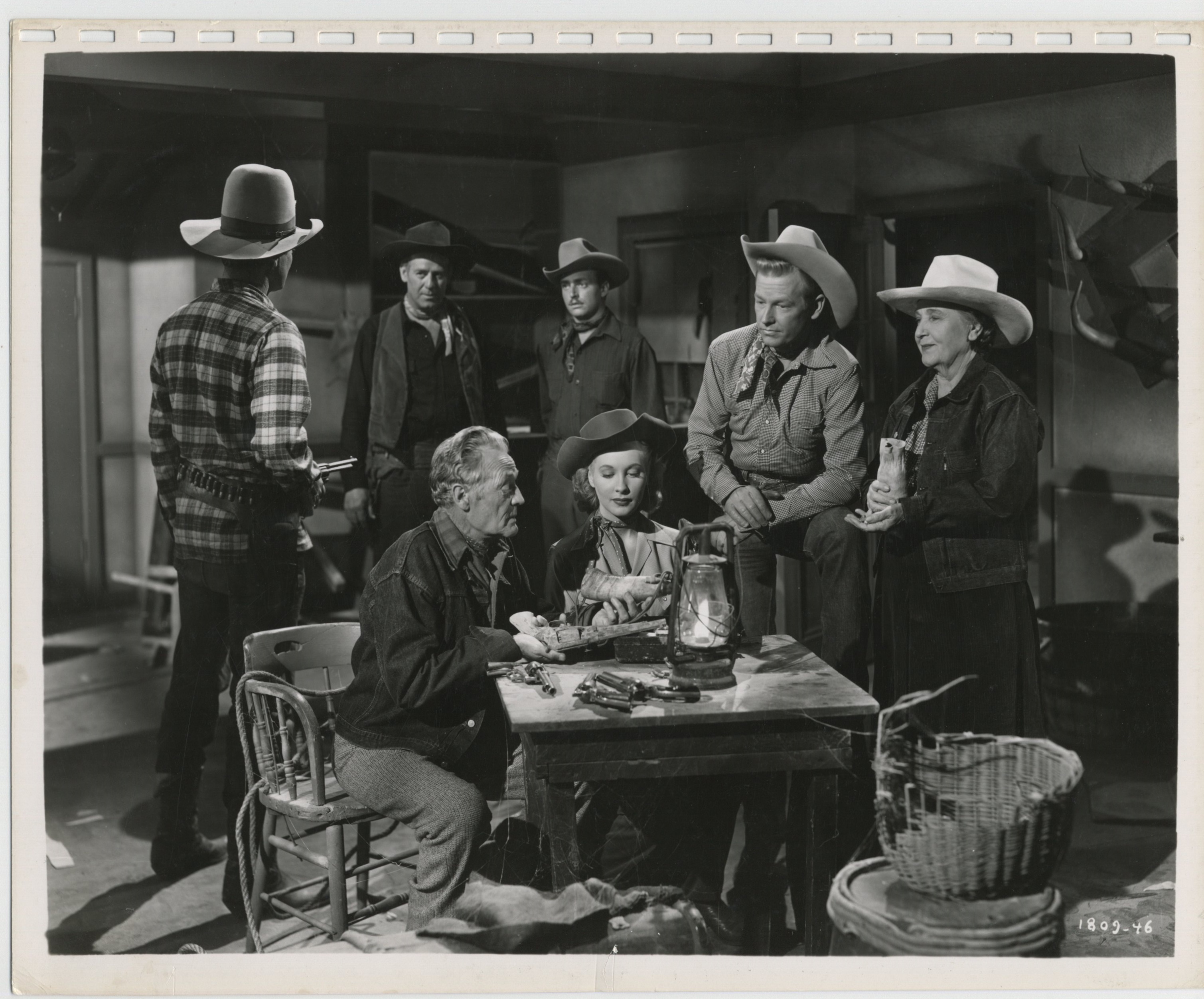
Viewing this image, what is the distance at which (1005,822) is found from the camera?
276cm

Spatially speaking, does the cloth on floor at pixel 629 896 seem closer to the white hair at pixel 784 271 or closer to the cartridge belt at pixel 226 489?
the cartridge belt at pixel 226 489

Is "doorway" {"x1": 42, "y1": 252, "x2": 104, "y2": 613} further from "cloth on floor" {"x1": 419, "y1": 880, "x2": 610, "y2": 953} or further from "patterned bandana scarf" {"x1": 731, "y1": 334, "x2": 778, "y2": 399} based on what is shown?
"patterned bandana scarf" {"x1": 731, "y1": 334, "x2": 778, "y2": 399}

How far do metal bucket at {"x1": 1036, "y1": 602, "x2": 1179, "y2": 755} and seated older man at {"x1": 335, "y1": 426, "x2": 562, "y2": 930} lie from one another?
1.71m

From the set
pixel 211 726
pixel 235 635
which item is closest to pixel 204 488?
pixel 235 635

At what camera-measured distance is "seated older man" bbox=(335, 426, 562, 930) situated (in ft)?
11.0

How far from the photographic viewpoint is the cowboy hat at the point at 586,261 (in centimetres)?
423

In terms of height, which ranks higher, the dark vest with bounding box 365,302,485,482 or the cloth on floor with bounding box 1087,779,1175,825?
the dark vest with bounding box 365,302,485,482

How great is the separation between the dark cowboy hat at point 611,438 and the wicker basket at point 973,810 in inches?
55.0

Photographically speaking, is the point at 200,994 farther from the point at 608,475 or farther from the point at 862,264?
the point at 862,264

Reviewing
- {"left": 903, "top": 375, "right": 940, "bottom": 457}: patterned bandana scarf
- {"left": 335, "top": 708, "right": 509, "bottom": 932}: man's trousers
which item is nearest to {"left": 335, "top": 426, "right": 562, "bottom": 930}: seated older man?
{"left": 335, "top": 708, "right": 509, "bottom": 932}: man's trousers

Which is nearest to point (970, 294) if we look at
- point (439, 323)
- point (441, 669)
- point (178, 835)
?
point (439, 323)

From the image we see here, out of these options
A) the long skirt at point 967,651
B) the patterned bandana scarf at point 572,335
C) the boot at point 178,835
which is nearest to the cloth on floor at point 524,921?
the boot at point 178,835

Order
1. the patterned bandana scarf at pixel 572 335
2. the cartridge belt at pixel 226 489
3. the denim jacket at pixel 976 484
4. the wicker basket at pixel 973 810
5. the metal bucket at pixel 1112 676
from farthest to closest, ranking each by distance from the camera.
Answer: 1. the patterned bandana scarf at pixel 572 335
2. the cartridge belt at pixel 226 489
3. the denim jacket at pixel 976 484
4. the metal bucket at pixel 1112 676
5. the wicker basket at pixel 973 810

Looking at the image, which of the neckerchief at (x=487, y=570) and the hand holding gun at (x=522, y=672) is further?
the neckerchief at (x=487, y=570)
